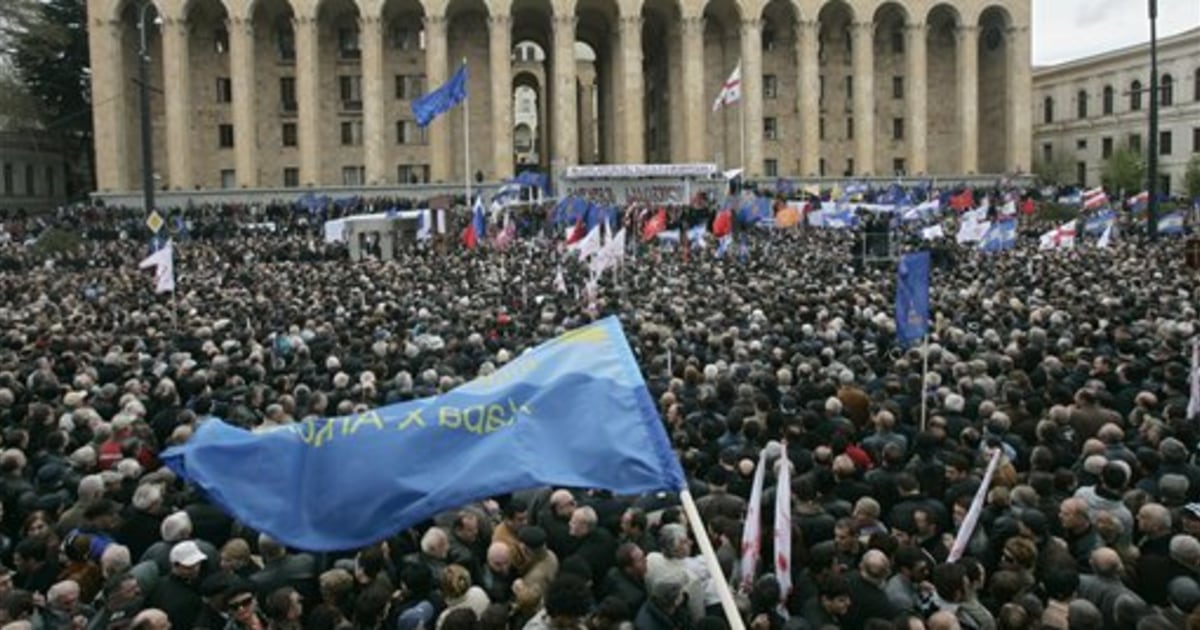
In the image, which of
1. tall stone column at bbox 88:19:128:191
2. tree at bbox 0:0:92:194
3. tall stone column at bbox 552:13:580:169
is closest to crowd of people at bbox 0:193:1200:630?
tall stone column at bbox 552:13:580:169

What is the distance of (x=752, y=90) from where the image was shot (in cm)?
5959

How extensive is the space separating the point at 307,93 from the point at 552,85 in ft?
44.7

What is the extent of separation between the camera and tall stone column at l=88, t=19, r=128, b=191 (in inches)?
2201

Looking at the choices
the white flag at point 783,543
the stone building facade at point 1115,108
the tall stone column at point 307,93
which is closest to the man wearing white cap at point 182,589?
the white flag at point 783,543

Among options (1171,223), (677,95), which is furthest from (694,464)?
(677,95)

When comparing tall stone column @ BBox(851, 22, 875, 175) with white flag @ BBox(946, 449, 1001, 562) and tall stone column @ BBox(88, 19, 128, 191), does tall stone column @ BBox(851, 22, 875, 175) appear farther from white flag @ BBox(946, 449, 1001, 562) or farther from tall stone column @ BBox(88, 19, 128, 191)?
white flag @ BBox(946, 449, 1001, 562)

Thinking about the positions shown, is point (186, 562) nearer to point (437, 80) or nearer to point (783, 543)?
point (783, 543)

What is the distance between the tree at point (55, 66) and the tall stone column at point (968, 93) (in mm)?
49420

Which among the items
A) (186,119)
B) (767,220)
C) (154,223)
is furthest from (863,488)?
(186,119)

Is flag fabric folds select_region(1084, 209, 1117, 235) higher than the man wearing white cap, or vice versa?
flag fabric folds select_region(1084, 209, 1117, 235)

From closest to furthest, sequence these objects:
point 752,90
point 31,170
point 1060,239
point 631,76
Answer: point 1060,239 < point 631,76 < point 752,90 < point 31,170

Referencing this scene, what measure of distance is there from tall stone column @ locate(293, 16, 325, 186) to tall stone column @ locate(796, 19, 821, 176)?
2620 centimetres

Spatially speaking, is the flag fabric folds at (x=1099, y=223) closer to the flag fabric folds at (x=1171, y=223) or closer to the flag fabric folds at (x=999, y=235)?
the flag fabric folds at (x=1171, y=223)

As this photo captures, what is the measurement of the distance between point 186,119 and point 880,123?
38882 mm
